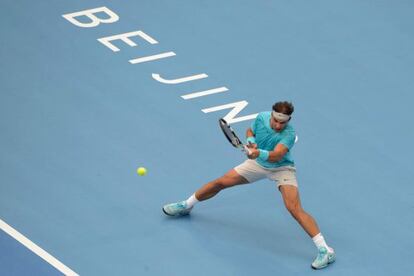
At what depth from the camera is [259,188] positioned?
768 inches

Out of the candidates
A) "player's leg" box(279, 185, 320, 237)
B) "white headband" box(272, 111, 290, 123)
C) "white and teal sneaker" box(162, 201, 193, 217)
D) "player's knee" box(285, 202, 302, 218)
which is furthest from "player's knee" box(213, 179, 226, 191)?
"white headband" box(272, 111, 290, 123)

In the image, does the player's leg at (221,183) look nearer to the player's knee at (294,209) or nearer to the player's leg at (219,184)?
the player's leg at (219,184)

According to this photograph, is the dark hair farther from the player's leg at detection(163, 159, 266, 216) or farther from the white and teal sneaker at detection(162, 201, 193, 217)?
the white and teal sneaker at detection(162, 201, 193, 217)

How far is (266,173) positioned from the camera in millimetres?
18078

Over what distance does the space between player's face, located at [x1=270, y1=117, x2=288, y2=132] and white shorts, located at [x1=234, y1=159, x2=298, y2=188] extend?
65 centimetres

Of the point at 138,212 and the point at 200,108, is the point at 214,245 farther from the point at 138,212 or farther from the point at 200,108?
the point at 200,108

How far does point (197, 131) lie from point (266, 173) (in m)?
2.73

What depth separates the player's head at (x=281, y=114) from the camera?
57.1 feet

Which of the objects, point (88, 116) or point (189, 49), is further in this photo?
point (189, 49)

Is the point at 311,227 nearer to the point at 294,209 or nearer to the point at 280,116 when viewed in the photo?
the point at 294,209

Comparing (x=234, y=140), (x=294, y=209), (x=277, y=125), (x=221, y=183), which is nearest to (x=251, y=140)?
(x=234, y=140)

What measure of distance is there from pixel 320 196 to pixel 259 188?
0.97 meters

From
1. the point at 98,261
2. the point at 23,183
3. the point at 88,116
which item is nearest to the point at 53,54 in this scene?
the point at 88,116

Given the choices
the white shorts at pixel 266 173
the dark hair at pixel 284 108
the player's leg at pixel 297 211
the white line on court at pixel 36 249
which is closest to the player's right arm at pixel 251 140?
the white shorts at pixel 266 173
